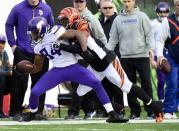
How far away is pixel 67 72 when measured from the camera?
10688 mm

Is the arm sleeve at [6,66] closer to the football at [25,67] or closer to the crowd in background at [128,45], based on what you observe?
the crowd in background at [128,45]

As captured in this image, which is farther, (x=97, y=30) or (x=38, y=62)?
(x=97, y=30)

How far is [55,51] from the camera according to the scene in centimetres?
1077

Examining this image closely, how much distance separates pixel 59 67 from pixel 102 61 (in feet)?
1.96

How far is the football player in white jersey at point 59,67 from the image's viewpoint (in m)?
10.6

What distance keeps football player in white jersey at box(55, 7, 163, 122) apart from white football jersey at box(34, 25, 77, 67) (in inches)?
3.9

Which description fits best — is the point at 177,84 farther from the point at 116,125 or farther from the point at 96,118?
the point at 116,125

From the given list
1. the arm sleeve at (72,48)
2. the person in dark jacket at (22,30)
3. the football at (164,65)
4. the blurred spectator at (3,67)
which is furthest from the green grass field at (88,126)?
the blurred spectator at (3,67)

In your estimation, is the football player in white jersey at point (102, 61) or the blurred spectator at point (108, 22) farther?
the blurred spectator at point (108, 22)

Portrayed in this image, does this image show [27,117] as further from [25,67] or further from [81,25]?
[81,25]

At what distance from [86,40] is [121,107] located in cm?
161

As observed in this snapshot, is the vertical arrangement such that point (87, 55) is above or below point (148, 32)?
above

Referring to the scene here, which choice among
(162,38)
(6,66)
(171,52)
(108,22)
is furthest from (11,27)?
(171,52)

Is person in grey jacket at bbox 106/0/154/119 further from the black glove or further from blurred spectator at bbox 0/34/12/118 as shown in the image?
blurred spectator at bbox 0/34/12/118
